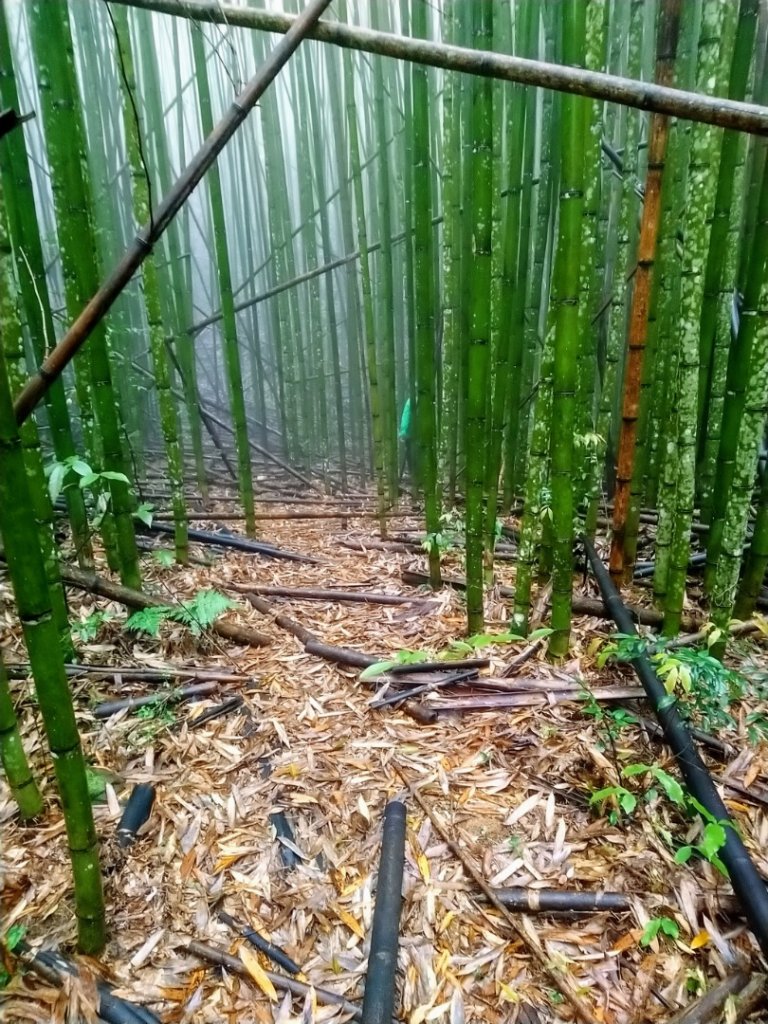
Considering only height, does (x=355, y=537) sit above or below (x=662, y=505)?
below

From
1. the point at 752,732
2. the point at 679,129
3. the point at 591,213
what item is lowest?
the point at 752,732

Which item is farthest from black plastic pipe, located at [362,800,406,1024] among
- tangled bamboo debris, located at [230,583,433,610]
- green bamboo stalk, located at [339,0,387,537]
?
green bamboo stalk, located at [339,0,387,537]

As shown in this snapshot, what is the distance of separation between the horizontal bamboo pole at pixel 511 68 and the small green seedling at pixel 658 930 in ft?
4.76

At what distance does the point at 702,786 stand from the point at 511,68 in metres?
1.58

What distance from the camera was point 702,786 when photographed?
56.7 inches

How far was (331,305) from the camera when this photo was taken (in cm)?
490

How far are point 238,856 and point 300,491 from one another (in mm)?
3711

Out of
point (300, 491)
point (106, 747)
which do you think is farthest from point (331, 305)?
point (106, 747)

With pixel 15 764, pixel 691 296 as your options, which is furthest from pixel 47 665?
pixel 691 296

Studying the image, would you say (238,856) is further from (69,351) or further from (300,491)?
(300,491)

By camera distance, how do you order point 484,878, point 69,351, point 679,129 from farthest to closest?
1. point 679,129
2. point 484,878
3. point 69,351

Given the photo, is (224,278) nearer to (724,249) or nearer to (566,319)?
(566,319)

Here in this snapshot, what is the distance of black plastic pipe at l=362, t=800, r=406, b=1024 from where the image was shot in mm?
1081

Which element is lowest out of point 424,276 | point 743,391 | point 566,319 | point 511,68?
point 743,391
